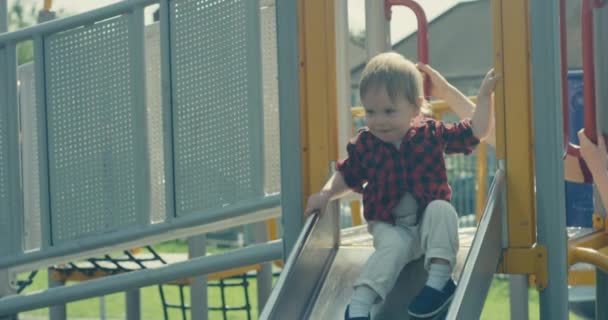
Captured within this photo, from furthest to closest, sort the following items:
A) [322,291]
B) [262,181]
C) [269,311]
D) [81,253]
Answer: [81,253], [262,181], [322,291], [269,311]

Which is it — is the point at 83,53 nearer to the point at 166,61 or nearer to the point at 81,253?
the point at 166,61

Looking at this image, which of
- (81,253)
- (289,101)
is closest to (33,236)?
(81,253)

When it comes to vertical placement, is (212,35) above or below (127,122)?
above

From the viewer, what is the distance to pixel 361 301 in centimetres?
311

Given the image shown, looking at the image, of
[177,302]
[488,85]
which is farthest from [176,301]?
[488,85]

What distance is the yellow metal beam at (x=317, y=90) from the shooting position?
3.64 m

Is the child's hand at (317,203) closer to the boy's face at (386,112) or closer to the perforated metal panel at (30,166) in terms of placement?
the boy's face at (386,112)

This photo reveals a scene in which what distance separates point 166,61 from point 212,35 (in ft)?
0.79

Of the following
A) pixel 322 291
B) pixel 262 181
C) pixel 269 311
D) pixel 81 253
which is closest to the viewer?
pixel 269 311

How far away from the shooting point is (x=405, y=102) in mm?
3238

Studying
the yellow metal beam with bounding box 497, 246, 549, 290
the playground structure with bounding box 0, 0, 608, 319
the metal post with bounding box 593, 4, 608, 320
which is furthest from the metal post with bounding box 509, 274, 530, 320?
the yellow metal beam with bounding box 497, 246, 549, 290

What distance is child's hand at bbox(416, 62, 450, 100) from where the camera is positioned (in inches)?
149

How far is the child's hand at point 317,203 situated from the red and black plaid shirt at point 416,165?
0.17 meters

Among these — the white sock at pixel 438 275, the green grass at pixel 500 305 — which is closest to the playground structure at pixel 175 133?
the white sock at pixel 438 275
